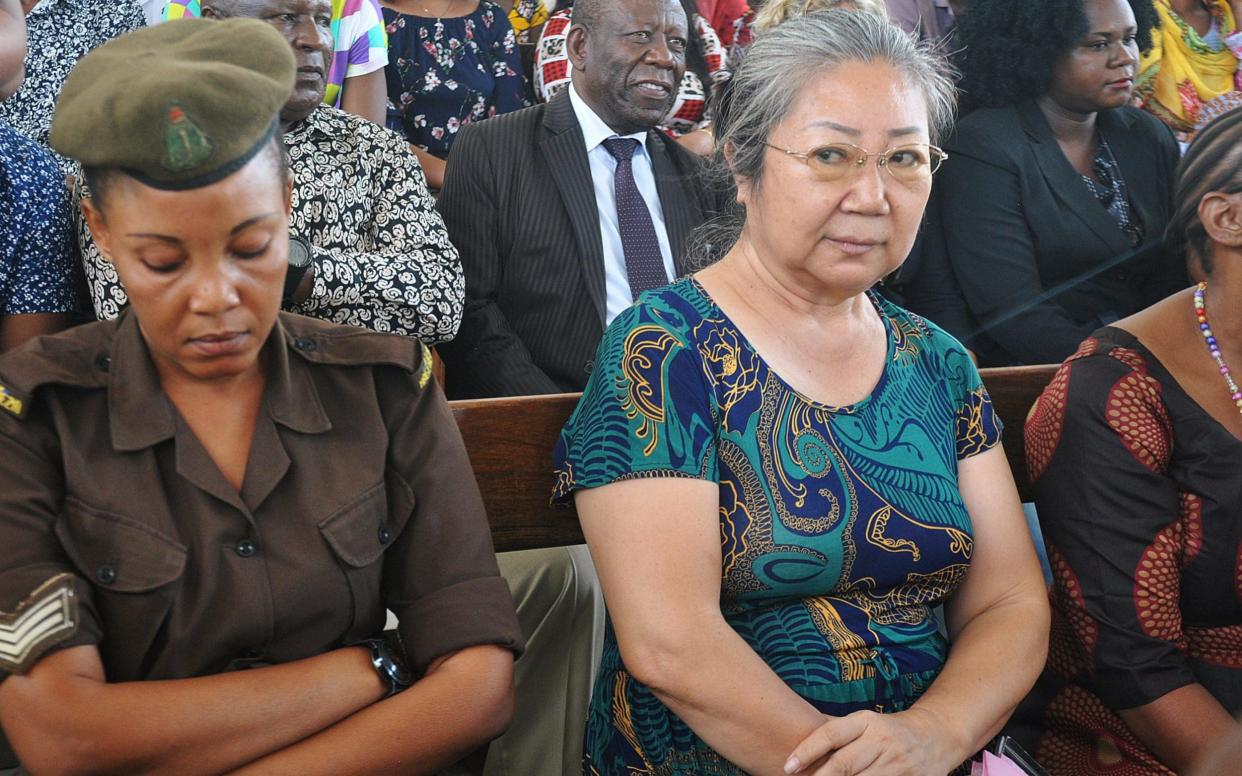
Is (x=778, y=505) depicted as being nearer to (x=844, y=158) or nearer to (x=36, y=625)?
(x=844, y=158)

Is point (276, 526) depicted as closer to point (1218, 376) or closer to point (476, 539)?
point (476, 539)

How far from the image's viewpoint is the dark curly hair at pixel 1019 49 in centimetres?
372

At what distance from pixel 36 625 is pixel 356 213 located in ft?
4.64

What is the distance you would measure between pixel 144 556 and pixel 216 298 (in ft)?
1.07

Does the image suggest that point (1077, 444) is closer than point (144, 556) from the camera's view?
No

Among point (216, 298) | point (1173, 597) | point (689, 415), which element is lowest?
point (1173, 597)

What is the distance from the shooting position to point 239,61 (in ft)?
5.35

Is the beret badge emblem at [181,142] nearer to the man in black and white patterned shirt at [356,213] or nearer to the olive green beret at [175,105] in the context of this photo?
the olive green beret at [175,105]

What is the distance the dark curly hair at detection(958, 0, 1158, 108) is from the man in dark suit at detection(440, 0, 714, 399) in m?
0.91

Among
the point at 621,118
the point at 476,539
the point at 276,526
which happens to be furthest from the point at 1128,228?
the point at 276,526

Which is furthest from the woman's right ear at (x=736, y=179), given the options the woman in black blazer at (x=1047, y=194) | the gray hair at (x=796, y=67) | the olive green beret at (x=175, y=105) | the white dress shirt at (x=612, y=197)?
the woman in black blazer at (x=1047, y=194)

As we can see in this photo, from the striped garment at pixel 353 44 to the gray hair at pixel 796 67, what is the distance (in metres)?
1.84

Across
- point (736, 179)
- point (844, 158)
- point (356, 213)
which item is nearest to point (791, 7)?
point (356, 213)

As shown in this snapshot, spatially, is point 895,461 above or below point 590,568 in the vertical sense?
above
